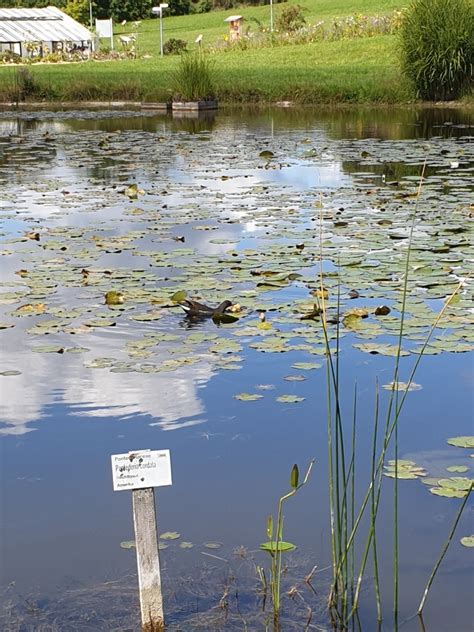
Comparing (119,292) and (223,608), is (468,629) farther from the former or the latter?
(119,292)

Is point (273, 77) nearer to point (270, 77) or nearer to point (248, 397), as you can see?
point (270, 77)

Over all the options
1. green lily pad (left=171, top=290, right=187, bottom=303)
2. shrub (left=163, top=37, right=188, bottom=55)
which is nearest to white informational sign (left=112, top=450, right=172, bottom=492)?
green lily pad (left=171, top=290, right=187, bottom=303)

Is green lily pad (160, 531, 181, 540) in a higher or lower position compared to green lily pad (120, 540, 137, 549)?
higher

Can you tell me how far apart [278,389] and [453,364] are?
0.74 m

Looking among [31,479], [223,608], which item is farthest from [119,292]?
[223,608]

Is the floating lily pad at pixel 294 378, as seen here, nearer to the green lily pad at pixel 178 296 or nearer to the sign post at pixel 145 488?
the green lily pad at pixel 178 296

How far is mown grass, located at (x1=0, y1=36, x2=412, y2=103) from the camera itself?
22.0 m

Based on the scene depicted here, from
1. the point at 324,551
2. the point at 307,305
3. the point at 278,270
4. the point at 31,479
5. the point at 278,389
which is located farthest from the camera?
the point at 278,270

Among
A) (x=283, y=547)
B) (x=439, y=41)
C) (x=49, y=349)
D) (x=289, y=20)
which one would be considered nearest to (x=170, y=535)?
(x=283, y=547)

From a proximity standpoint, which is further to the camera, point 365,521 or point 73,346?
point 73,346

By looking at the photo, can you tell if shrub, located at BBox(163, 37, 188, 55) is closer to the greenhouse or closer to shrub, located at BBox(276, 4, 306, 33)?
shrub, located at BBox(276, 4, 306, 33)

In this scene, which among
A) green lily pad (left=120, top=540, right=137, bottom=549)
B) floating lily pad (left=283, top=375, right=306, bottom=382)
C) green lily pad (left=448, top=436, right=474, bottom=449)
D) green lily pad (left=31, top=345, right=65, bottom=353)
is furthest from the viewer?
green lily pad (left=31, top=345, right=65, bottom=353)

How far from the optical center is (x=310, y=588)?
9.18ft

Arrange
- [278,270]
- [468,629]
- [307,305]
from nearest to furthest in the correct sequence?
1. [468,629]
2. [307,305]
3. [278,270]
